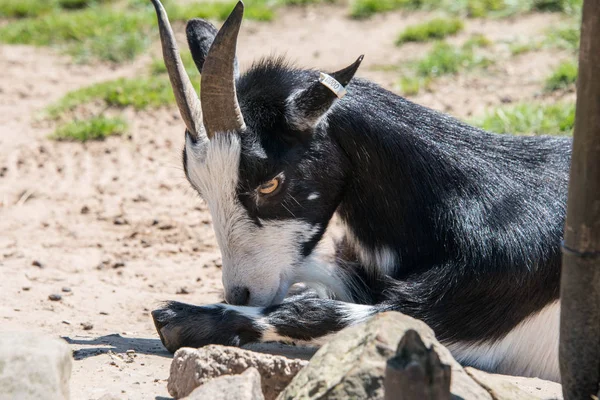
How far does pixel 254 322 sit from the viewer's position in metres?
4.03

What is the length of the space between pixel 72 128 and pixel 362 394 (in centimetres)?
527

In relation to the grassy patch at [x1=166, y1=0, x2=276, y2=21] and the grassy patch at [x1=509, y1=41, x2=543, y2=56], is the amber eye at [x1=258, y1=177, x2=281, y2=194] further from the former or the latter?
the grassy patch at [x1=166, y1=0, x2=276, y2=21]

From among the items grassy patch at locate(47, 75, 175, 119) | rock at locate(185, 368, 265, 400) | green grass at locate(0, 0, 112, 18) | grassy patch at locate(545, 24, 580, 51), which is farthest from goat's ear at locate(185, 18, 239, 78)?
green grass at locate(0, 0, 112, 18)

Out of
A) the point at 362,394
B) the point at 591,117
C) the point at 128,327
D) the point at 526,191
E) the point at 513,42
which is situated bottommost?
the point at 128,327

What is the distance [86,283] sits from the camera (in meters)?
5.21

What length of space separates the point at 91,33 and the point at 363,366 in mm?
8013

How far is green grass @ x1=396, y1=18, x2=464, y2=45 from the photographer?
8867 mm

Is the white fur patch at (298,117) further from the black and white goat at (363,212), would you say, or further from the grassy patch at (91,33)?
the grassy patch at (91,33)

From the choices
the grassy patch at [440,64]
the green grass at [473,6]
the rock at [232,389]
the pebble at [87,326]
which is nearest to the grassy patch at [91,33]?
the green grass at [473,6]

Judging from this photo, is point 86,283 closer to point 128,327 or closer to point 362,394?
point 128,327

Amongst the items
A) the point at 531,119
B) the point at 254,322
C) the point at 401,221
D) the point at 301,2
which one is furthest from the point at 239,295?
the point at 301,2

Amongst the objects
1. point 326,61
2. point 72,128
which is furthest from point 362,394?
point 326,61

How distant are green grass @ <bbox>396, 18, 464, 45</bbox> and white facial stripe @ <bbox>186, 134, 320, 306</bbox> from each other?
5.00 meters

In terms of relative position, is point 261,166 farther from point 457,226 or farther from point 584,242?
point 584,242
